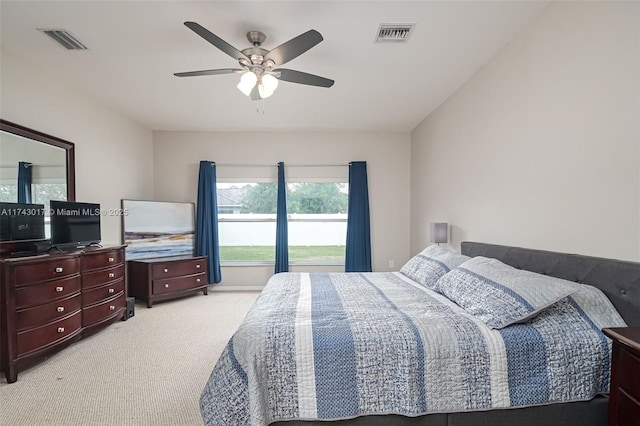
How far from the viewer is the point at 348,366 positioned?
1367 millimetres

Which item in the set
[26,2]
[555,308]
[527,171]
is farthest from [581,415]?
[26,2]

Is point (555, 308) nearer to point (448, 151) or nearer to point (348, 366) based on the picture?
point (348, 366)

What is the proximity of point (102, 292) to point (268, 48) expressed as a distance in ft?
9.89

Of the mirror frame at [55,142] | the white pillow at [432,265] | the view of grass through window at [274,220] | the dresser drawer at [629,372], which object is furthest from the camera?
the view of grass through window at [274,220]

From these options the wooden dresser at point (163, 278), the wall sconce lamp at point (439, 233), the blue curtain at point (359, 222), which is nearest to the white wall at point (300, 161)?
the blue curtain at point (359, 222)

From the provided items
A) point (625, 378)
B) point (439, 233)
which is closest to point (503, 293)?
point (625, 378)

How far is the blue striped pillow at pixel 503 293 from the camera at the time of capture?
149cm

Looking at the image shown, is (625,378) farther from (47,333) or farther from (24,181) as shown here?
(24,181)

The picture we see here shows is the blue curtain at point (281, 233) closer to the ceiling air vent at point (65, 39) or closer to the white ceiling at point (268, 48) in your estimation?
the white ceiling at point (268, 48)

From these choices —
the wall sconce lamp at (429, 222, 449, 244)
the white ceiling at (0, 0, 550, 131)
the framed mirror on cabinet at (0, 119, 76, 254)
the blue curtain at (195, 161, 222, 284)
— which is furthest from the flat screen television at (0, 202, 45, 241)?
the wall sconce lamp at (429, 222, 449, 244)

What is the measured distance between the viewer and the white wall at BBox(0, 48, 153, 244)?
105 inches

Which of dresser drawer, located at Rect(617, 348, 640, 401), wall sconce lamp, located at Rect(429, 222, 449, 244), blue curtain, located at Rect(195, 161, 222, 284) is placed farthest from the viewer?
blue curtain, located at Rect(195, 161, 222, 284)

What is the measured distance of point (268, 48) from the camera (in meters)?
2.52

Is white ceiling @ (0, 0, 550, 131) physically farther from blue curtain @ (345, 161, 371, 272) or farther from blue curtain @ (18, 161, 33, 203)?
blue curtain @ (345, 161, 371, 272)
